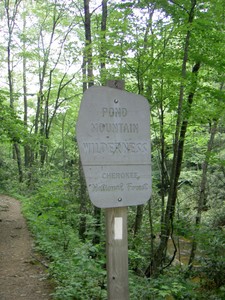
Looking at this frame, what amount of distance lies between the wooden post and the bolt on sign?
13 centimetres

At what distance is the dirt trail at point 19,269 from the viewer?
5.18 metres

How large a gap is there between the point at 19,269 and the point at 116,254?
4679 mm

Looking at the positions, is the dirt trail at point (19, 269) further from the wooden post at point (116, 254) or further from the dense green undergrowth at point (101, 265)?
the wooden post at point (116, 254)

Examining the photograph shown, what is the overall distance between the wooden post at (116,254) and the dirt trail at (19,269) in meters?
2.86

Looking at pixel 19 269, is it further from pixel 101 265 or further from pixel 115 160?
pixel 115 160

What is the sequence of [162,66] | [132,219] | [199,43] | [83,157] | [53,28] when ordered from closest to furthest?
1. [83,157]
2. [162,66]
3. [199,43]
4. [132,219]
5. [53,28]

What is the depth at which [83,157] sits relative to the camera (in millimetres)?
2365

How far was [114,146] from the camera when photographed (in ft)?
8.07

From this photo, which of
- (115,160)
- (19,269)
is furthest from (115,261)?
(19,269)

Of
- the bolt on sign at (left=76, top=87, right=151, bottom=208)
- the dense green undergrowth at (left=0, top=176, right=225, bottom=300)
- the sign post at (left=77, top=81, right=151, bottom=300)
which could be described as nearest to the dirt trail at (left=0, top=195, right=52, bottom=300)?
the dense green undergrowth at (left=0, top=176, right=225, bottom=300)

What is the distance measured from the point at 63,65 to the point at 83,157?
20.1 metres

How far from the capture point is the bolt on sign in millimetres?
2393

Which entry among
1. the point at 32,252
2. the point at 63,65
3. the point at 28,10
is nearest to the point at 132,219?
the point at 32,252

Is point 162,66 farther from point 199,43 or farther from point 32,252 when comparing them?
point 32,252
